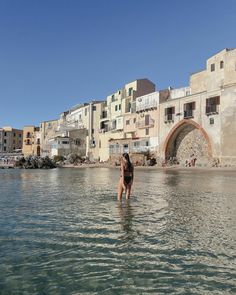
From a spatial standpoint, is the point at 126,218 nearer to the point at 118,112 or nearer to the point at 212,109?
the point at 212,109

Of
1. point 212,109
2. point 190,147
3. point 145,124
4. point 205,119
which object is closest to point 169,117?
point 190,147

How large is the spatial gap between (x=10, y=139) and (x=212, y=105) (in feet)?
313

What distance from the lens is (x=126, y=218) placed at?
885cm

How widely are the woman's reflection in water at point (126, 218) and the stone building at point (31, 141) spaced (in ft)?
328

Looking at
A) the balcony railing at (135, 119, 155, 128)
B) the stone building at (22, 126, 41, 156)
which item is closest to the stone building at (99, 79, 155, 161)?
the balcony railing at (135, 119, 155, 128)

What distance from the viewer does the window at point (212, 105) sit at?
43750 millimetres

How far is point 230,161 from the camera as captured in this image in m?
41.5

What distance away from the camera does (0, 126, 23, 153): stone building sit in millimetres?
121312

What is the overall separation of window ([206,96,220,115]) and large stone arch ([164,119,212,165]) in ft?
9.82

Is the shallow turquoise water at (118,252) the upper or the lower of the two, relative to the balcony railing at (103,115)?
lower

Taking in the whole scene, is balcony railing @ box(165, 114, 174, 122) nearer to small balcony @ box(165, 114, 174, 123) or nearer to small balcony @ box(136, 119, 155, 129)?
small balcony @ box(165, 114, 174, 123)

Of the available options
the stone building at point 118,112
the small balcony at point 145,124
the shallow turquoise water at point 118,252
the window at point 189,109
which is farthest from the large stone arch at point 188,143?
the shallow turquoise water at point 118,252

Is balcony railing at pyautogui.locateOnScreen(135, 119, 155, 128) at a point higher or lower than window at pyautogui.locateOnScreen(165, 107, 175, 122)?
lower

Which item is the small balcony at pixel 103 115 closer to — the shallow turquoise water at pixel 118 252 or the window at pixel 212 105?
the window at pixel 212 105
